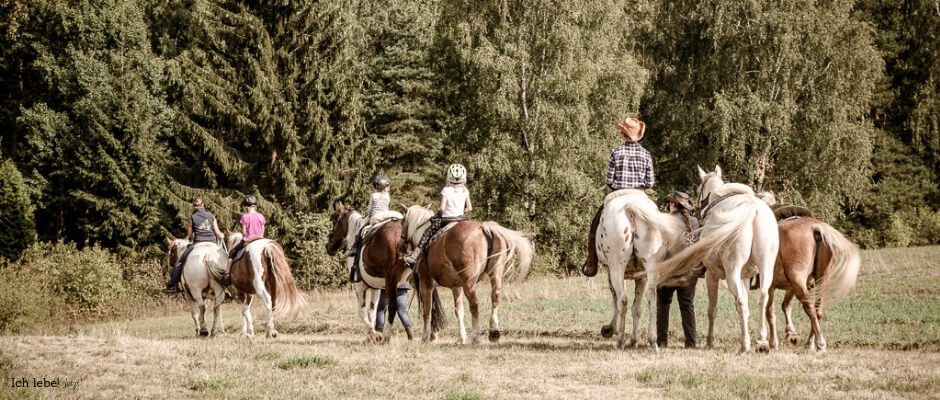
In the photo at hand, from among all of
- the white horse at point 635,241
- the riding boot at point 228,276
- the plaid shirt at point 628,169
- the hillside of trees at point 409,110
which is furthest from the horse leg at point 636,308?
the hillside of trees at point 409,110

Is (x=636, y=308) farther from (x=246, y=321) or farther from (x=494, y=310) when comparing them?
(x=246, y=321)

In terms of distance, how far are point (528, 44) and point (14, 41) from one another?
90.2 feet

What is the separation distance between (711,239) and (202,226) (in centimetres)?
1102

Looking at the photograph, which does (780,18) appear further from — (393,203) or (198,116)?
(198,116)

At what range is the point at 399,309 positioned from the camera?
1398cm

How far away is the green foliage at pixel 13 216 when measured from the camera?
3662cm

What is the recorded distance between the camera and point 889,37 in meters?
51.4

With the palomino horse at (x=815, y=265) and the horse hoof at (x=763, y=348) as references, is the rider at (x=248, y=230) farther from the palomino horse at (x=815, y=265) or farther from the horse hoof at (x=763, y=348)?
the palomino horse at (x=815, y=265)

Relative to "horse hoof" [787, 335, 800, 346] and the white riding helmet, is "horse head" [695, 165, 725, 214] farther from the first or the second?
the white riding helmet

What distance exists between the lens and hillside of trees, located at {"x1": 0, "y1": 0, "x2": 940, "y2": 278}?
35062mm

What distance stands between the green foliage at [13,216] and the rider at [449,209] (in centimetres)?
3000

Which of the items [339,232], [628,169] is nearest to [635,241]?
[628,169]

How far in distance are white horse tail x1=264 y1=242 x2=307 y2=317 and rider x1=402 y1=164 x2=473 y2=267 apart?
3.51 meters

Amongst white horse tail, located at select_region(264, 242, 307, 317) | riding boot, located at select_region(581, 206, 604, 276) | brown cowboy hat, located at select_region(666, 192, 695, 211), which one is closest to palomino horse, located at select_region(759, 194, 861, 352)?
brown cowboy hat, located at select_region(666, 192, 695, 211)
